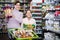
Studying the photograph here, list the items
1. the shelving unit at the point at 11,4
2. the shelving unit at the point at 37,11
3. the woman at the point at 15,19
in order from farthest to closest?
1. the shelving unit at the point at 11,4
2. the shelving unit at the point at 37,11
3. the woman at the point at 15,19

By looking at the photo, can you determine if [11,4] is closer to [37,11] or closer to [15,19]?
[37,11]

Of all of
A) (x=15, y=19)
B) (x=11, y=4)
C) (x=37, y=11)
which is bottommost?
(x=37, y=11)

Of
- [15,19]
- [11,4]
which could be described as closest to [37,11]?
[11,4]

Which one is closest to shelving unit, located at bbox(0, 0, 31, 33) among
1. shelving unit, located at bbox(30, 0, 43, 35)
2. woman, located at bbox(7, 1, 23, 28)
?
shelving unit, located at bbox(30, 0, 43, 35)

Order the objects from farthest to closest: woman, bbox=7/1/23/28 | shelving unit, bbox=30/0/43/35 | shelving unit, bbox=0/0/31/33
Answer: shelving unit, bbox=0/0/31/33, shelving unit, bbox=30/0/43/35, woman, bbox=7/1/23/28

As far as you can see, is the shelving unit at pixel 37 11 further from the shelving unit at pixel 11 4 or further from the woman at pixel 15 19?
the woman at pixel 15 19

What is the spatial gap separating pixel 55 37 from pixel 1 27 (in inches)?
260

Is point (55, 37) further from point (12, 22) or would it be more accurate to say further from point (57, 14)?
point (12, 22)

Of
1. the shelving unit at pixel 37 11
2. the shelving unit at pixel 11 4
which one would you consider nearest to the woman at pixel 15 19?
the shelving unit at pixel 37 11

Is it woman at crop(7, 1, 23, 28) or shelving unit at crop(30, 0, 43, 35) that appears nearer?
woman at crop(7, 1, 23, 28)

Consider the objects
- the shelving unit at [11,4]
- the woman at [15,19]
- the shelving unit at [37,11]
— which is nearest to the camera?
the woman at [15,19]

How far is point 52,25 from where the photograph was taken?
3.82m

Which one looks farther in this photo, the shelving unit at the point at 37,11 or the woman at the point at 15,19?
the shelving unit at the point at 37,11

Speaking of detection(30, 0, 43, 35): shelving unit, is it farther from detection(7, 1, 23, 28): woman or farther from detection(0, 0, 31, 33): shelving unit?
detection(7, 1, 23, 28): woman
